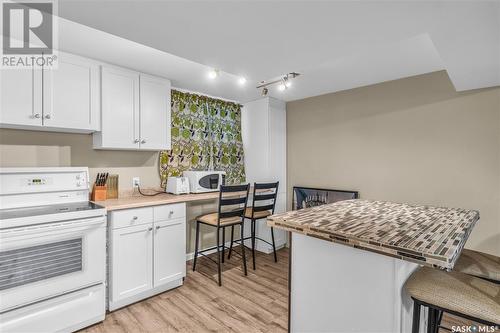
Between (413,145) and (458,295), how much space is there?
2.07 metres

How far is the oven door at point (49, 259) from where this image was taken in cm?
178

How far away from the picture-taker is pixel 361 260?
133cm

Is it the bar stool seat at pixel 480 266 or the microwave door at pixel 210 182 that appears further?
the microwave door at pixel 210 182

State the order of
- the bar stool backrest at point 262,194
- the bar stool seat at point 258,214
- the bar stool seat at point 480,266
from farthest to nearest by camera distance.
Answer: the bar stool seat at point 258,214 → the bar stool backrest at point 262,194 → the bar stool seat at point 480,266

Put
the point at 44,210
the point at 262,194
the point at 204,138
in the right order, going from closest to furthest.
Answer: the point at 44,210 < the point at 262,194 < the point at 204,138

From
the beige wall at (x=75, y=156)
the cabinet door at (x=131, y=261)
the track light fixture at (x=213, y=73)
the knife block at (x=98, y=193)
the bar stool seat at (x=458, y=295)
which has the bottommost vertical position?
the cabinet door at (x=131, y=261)

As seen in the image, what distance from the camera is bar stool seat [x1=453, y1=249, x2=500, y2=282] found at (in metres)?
1.49

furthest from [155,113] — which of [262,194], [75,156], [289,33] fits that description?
[289,33]

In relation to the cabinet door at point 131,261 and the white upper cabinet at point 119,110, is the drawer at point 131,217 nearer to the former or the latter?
the cabinet door at point 131,261

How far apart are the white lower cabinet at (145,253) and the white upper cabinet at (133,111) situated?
0.73 metres
